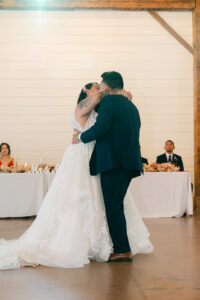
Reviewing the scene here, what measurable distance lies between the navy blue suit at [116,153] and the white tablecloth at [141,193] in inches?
112

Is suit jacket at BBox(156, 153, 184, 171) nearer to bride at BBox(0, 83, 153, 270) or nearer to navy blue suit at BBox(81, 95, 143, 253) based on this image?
bride at BBox(0, 83, 153, 270)

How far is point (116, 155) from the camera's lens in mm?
3068

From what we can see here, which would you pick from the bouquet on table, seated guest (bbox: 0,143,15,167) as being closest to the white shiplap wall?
seated guest (bbox: 0,143,15,167)

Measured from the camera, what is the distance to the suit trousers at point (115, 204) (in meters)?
3.08

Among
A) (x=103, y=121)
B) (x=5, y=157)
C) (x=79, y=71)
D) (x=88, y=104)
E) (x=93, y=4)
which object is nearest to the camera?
(x=103, y=121)

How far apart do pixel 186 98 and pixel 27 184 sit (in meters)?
4.02

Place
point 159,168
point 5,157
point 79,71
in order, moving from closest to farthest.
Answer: point 159,168
point 5,157
point 79,71

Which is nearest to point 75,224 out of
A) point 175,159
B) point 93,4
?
point 175,159

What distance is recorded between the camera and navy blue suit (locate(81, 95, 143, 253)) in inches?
120

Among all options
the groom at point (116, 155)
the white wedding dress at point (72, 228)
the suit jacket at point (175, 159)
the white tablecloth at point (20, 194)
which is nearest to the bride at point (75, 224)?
the white wedding dress at point (72, 228)

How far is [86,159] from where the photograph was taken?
3305 mm

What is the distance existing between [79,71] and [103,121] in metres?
5.43

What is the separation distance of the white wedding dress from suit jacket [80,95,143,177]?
0.23 meters

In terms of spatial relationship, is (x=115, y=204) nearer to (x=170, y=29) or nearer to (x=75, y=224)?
(x=75, y=224)
